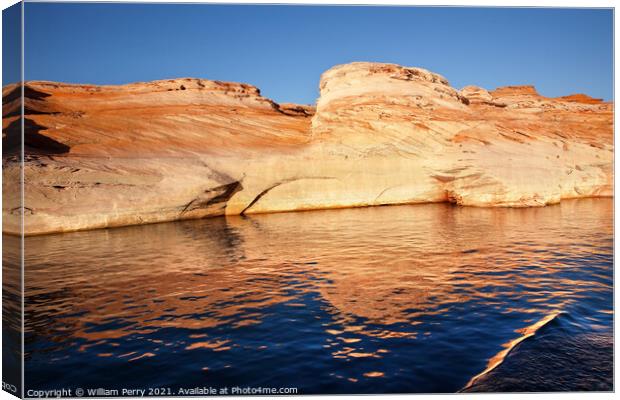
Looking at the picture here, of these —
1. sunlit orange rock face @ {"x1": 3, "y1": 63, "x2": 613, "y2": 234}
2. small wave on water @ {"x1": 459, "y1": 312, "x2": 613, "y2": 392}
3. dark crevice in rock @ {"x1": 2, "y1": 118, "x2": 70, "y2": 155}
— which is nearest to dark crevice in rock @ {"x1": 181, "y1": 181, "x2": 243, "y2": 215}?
sunlit orange rock face @ {"x1": 3, "y1": 63, "x2": 613, "y2": 234}

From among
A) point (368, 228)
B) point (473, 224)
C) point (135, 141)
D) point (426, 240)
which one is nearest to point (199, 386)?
point (426, 240)

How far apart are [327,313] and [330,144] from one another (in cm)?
1488

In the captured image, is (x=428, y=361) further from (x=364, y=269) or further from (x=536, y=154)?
(x=536, y=154)

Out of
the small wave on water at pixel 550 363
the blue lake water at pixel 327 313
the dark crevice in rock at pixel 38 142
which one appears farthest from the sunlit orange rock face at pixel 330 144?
the small wave on water at pixel 550 363

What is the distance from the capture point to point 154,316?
296 inches

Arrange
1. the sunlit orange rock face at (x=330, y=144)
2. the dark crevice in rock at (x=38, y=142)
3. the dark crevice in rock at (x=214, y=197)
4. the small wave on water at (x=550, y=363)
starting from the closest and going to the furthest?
the small wave on water at (x=550, y=363), the dark crevice in rock at (x=38, y=142), the sunlit orange rock face at (x=330, y=144), the dark crevice in rock at (x=214, y=197)

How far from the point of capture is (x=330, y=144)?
22.0 metres

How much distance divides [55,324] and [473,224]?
11975 millimetres

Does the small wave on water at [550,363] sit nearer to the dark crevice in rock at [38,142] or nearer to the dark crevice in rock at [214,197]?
the dark crevice in rock at [214,197]

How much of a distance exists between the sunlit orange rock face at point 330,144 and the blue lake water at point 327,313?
16.7 ft

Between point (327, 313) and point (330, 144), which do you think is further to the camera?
point (330, 144)

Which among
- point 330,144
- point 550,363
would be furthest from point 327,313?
point 330,144

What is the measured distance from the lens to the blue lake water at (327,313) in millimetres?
5781

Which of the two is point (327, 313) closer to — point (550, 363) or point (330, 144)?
point (550, 363)
